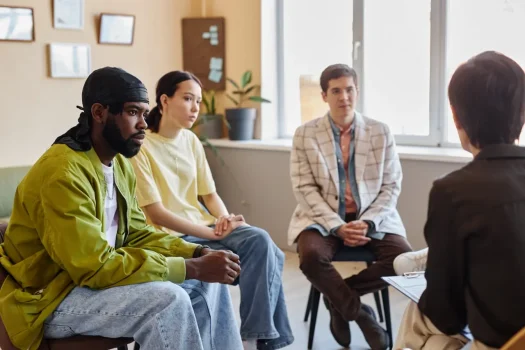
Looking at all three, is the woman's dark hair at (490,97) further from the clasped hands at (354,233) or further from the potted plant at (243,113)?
the potted plant at (243,113)

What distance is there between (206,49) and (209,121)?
Result: 0.53m

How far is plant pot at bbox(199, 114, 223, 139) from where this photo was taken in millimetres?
4637

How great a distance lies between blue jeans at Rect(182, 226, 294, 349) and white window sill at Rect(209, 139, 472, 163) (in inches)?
51.5

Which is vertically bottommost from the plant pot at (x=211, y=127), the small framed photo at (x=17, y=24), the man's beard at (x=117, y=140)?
the plant pot at (x=211, y=127)

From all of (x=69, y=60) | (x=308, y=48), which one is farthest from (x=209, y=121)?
(x=69, y=60)

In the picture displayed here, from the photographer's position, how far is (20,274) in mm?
1718

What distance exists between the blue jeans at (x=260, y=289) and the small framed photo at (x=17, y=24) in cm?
213

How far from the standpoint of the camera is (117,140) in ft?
6.15

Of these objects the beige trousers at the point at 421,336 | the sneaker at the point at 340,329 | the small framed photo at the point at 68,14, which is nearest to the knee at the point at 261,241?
the sneaker at the point at 340,329

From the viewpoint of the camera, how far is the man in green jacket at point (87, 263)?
5.50 ft

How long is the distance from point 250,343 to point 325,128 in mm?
1063

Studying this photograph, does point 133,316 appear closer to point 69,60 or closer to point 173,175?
point 173,175

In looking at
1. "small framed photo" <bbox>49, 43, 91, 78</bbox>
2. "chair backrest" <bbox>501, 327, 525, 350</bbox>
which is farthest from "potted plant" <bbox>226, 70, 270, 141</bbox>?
"chair backrest" <bbox>501, 327, 525, 350</bbox>

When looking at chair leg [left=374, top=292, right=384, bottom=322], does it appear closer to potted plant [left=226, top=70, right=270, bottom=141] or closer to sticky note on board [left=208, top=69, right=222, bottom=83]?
potted plant [left=226, top=70, right=270, bottom=141]
